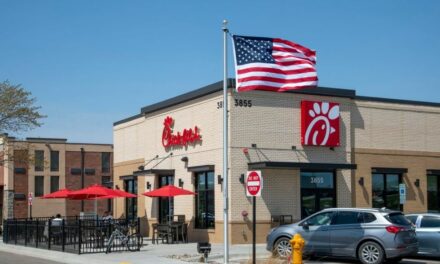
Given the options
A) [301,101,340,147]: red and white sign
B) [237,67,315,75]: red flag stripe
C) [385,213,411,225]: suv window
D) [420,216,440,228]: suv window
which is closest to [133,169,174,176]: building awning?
[301,101,340,147]: red and white sign

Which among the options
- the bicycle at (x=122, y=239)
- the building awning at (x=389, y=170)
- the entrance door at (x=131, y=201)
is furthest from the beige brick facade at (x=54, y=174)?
the building awning at (x=389, y=170)

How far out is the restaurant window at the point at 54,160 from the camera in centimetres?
5988

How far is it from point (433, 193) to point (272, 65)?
1584 cm

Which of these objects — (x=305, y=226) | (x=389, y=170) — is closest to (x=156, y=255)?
(x=305, y=226)

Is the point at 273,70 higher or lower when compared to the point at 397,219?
higher

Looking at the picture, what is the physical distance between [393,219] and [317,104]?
10.5 metres

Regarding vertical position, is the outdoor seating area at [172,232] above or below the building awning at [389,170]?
below

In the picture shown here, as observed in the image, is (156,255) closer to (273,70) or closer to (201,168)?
(201,168)

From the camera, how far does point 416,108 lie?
3120 cm

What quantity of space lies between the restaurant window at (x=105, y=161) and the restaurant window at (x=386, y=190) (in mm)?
37458

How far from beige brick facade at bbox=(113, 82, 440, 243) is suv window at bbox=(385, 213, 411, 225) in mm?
8598

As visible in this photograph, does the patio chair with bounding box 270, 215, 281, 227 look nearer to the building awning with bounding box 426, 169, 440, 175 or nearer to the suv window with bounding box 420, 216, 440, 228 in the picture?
the suv window with bounding box 420, 216, 440, 228

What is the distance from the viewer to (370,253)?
18062mm

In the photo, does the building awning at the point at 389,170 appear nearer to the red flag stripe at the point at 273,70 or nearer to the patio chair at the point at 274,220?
the patio chair at the point at 274,220
